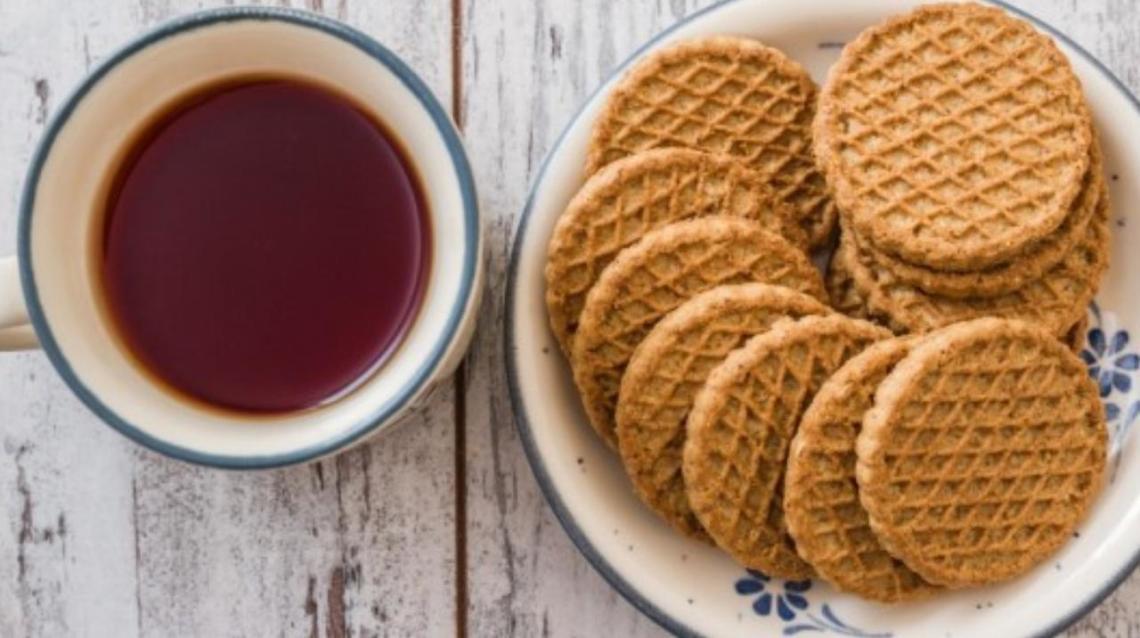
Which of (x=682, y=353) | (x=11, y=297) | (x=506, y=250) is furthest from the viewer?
(x=506, y=250)

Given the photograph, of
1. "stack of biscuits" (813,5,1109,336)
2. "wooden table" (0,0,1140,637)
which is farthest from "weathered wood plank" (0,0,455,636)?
"stack of biscuits" (813,5,1109,336)

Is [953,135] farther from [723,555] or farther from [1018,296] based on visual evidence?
[723,555]

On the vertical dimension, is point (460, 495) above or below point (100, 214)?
below

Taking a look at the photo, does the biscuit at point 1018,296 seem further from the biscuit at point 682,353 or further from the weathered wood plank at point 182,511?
the weathered wood plank at point 182,511

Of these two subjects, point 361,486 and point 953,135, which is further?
→ point 361,486

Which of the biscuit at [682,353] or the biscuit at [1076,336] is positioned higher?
the biscuit at [682,353]

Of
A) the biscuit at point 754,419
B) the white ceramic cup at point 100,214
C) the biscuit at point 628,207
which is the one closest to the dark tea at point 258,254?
the white ceramic cup at point 100,214

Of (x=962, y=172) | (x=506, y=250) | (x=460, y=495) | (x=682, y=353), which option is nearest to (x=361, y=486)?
(x=460, y=495)
